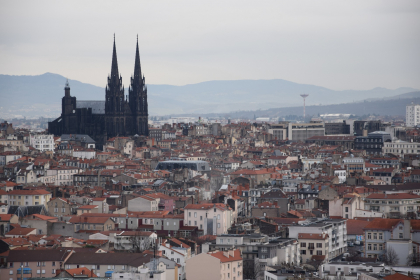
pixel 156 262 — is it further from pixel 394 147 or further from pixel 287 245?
pixel 394 147

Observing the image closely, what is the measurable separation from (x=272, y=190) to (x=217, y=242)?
2105 cm

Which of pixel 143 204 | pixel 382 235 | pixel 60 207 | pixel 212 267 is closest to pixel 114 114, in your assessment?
pixel 60 207

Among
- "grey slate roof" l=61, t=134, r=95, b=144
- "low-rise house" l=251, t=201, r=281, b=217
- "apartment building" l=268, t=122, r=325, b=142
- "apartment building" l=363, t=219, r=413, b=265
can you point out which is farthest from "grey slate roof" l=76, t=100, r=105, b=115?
"apartment building" l=363, t=219, r=413, b=265

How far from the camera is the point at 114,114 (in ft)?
488

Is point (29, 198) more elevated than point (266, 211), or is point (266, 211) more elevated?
point (29, 198)

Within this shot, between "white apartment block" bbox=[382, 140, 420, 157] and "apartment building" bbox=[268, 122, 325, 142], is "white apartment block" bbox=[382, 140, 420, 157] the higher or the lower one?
the lower one

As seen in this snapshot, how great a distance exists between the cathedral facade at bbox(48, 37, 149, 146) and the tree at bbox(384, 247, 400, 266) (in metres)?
103

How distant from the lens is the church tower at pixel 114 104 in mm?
146625

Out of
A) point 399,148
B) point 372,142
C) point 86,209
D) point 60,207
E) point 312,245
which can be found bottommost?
point 312,245

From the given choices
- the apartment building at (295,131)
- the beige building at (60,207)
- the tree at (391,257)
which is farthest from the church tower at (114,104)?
the tree at (391,257)

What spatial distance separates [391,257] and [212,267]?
9.83 metres

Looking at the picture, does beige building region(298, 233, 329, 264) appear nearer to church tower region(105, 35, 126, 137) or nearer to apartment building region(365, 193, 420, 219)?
apartment building region(365, 193, 420, 219)

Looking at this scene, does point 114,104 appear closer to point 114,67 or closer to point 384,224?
point 114,67

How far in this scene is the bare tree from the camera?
47.5 m
